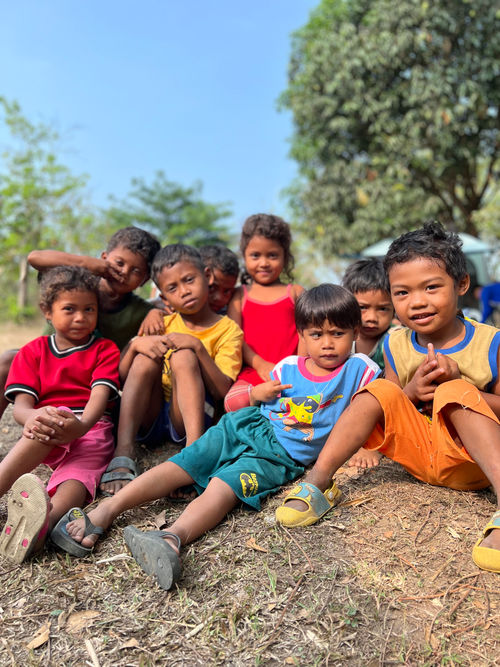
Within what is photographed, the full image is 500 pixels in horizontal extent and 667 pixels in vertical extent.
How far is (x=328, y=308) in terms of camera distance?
8.11 feet

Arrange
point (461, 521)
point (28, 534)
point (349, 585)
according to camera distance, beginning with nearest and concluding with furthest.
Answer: point (349, 585), point (28, 534), point (461, 521)

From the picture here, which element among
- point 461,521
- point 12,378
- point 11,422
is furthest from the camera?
point 11,422

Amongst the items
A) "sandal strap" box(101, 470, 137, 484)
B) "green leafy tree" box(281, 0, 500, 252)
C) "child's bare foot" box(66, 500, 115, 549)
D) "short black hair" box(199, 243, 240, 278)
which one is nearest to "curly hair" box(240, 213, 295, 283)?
"short black hair" box(199, 243, 240, 278)

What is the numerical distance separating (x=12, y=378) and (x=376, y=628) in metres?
2.01

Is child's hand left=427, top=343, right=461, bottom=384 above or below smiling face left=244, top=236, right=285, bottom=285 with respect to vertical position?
below

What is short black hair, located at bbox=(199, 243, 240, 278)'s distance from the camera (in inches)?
145

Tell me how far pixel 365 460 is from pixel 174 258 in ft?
5.10

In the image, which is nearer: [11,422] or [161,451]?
[161,451]

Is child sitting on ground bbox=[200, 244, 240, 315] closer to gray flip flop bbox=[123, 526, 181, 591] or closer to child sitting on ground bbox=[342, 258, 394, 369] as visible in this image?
child sitting on ground bbox=[342, 258, 394, 369]

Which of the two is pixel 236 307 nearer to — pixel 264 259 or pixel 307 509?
pixel 264 259

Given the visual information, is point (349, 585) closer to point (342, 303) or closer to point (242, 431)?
point (242, 431)

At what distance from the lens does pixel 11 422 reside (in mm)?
3980

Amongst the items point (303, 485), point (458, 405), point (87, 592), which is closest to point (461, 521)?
point (458, 405)

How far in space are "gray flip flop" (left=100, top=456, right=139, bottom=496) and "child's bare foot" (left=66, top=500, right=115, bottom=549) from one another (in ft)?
1.17
